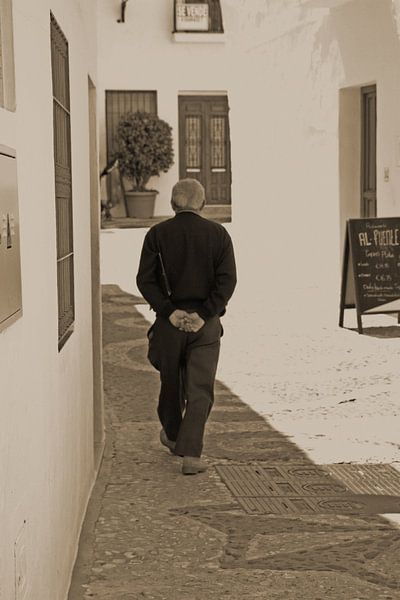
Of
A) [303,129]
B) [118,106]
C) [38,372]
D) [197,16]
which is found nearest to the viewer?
[38,372]

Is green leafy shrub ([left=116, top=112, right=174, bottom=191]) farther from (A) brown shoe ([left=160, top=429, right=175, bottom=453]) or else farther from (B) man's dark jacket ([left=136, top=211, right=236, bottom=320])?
(B) man's dark jacket ([left=136, top=211, right=236, bottom=320])

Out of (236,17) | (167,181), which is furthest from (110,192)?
(236,17)

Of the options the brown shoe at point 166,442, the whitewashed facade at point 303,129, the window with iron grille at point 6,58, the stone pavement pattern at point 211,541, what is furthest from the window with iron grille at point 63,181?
the whitewashed facade at point 303,129

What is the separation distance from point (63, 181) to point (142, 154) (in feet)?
75.6

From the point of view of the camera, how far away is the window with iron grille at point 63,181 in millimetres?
4277

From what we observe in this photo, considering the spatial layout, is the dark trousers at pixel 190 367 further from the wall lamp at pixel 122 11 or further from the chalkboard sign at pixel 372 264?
the wall lamp at pixel 122 11

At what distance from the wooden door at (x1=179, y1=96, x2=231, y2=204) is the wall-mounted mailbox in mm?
26497

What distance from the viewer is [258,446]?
6914 millimetres

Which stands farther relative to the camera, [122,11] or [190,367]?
[122,11]

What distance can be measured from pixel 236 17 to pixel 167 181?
12.3 m

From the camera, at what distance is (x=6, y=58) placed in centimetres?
289

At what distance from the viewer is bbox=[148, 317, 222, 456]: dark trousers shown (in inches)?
248

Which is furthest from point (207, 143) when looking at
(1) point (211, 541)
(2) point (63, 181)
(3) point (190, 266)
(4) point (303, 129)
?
(2) point (63, 181)

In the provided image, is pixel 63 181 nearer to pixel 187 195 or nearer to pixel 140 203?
pixel 187 195
